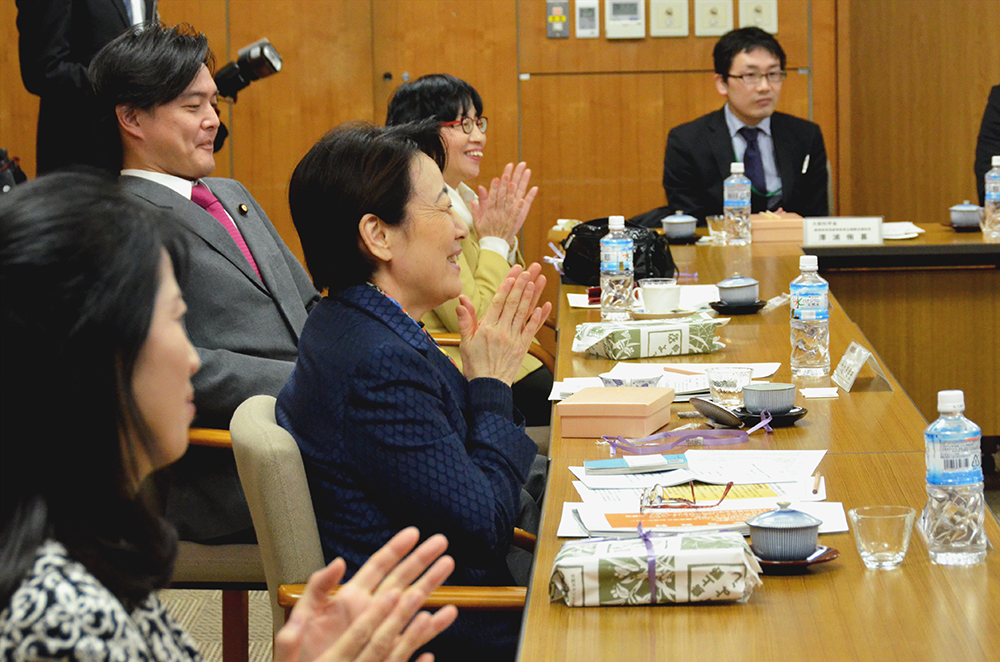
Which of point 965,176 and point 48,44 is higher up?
point 48,44

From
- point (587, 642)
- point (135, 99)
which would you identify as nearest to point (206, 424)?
point (135, 99)

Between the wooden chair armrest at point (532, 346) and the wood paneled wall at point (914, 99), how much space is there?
126 inches

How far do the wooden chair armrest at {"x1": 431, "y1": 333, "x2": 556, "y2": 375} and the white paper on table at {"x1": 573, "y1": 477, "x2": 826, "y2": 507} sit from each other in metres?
1.35

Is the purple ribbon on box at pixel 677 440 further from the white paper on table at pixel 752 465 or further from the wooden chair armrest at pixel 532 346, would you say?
the wooden chair armrest at pixel 532 346

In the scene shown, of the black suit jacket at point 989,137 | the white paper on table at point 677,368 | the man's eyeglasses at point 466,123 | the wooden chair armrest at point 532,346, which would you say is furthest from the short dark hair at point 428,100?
the black suit jacket at point 989,137

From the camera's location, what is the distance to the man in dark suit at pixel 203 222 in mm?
2389

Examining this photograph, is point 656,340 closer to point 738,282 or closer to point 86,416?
point 738,282

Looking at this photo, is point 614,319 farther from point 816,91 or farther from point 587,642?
point 816,91

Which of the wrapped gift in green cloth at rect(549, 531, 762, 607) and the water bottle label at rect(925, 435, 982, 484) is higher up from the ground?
the water bottle label at rect(925, 435, 982, 484)

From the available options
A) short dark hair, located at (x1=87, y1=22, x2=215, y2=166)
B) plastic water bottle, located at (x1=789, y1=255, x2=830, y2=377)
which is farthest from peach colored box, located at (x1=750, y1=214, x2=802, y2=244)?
short dark hair, located at (x1=87, y1=22, x2=215, y2=166)

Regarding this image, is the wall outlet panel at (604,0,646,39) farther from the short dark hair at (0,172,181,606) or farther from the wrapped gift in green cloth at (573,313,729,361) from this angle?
the short dark hair at (0,172,181,606)

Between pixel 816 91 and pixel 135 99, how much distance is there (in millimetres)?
4154

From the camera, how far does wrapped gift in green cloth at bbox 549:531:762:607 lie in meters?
1.31

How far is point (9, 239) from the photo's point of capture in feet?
2.98
